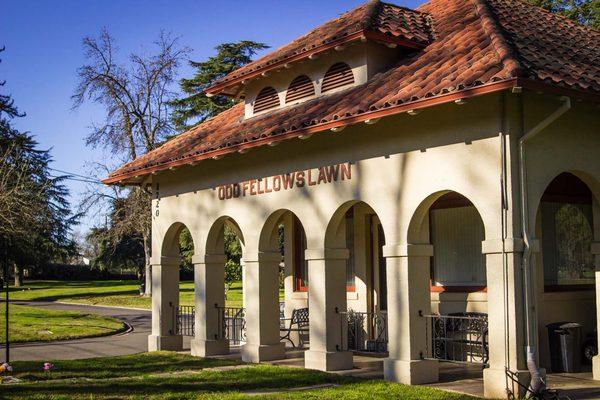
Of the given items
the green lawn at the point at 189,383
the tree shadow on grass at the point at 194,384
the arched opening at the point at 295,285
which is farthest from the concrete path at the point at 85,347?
the tree shadow on grass at the point at 194,384

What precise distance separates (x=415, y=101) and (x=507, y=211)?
1.96m

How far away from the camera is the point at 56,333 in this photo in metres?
23.4

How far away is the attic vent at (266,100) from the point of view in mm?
15859

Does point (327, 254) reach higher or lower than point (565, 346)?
higher

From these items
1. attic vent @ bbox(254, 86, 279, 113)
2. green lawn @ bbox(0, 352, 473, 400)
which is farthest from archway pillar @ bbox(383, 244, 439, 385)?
attic vent @ bbox(254, 86, 279, 113)

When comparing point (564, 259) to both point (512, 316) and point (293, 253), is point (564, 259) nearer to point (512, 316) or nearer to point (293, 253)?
point (512, 316)

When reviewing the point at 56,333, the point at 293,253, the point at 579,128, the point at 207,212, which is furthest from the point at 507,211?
the point at 56,333

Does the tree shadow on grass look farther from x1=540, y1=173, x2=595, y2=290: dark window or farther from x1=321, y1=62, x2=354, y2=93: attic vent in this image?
x1=321, y1=62, x2=354, y2=93: attic vent

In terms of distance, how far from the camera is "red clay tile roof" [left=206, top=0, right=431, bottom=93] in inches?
534

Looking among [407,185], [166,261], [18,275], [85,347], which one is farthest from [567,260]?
[18,275]

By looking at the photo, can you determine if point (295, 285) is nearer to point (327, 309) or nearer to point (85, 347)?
point (327, 309)

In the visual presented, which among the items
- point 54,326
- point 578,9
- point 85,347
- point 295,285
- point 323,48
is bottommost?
point 85,347

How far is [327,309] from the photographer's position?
42.9 feet

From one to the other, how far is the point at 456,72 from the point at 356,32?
2.90 m
